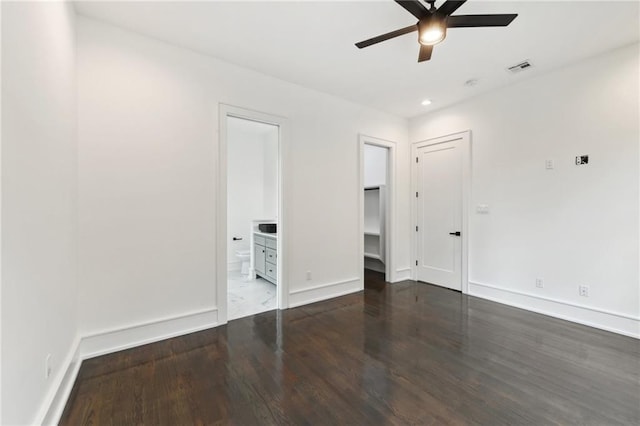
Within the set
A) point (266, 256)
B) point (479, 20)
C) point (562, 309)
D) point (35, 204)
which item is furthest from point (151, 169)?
point (562, 309)

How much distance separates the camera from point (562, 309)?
322 centimetres

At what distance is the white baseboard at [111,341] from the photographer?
1.65m

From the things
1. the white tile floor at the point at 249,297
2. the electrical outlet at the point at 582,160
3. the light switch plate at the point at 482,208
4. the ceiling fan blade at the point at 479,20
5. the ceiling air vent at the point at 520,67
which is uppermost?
the ceiling air vent at the point at 520,67

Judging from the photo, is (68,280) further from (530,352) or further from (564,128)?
(564,128)

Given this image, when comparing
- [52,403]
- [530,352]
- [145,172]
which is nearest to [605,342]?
[530,352]

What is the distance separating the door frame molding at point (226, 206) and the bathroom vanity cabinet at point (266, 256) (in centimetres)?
65

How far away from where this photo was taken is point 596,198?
299cm

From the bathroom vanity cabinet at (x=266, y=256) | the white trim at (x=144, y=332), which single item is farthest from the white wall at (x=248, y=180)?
the white trim at (x=144, y=332)

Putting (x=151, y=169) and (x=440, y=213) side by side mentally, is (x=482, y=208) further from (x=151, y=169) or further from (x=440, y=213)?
(x=151, y=169)

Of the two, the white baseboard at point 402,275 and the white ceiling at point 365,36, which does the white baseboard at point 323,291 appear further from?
the white ceiling at point 365,36

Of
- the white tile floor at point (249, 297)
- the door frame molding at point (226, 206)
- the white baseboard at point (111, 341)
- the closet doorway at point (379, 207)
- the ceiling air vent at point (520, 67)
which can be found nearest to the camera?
the white baseboard at point (111, 341)

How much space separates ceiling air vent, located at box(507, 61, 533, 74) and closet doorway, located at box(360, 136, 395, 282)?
186 cm

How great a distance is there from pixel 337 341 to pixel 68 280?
7.51ft

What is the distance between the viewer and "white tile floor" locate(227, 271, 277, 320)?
3471 millimetres
